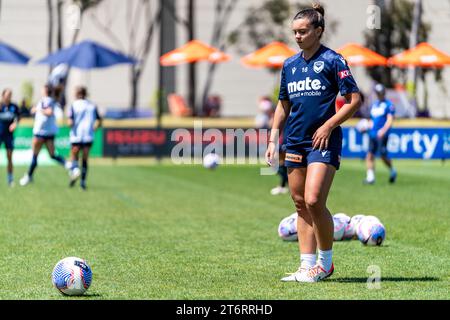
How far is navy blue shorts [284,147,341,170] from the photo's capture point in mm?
9820

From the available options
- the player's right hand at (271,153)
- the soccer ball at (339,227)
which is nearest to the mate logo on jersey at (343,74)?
the player's right hand at (271,153)

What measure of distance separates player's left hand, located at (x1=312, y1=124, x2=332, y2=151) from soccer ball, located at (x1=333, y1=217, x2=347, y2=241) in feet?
12.6

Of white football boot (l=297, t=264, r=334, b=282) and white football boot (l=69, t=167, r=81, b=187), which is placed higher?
white football boot (l=297, t=264, r=334, b=282)

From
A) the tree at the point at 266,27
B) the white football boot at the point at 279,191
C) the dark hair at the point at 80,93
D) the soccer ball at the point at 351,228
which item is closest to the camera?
the soccer ball at the point at 351,228

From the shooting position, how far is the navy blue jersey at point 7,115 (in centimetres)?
2434

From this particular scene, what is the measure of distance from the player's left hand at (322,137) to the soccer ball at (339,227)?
383cm

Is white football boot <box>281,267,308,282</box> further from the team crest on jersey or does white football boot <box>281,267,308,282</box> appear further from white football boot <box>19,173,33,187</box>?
white football boot <box>19,173,33,187</box>

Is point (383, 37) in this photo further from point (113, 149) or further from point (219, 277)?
point (219, 277)

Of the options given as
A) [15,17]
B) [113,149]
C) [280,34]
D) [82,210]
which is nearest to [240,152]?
[113,149]

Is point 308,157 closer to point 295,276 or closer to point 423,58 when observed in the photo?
point 295,276

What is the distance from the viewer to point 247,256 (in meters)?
12.2

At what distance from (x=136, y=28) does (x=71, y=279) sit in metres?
47.3

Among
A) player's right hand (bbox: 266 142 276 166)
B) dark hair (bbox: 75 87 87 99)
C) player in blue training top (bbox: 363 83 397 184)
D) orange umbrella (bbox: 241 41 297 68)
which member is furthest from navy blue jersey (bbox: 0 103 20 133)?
orange umbrella (bbox: 241 41 297 68)

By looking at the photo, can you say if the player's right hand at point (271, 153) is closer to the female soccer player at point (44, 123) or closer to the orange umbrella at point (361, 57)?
the female soccer player at point (44, 123)
